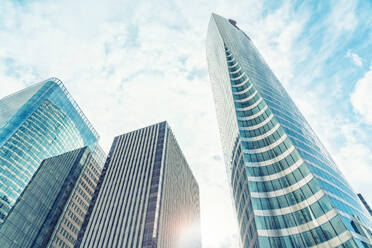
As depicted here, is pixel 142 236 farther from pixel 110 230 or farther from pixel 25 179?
pixel 25 179

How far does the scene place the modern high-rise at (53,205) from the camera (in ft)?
266

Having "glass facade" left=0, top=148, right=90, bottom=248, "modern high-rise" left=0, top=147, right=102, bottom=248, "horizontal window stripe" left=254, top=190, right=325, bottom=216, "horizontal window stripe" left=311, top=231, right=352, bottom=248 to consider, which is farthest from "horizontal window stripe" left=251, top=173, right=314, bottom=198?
"glass facade" left=0, top=148, right=90, bottom=248

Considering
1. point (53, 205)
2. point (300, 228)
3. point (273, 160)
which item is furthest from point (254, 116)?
point (53, 205)

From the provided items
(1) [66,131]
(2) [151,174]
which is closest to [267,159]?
(2) [151,174]

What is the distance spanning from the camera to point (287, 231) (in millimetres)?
46281

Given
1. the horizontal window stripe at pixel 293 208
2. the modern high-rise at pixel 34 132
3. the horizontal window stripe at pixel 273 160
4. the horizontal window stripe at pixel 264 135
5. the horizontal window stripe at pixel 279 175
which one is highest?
the modern high-rise at pixel 34 132

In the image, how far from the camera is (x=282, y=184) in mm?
53812

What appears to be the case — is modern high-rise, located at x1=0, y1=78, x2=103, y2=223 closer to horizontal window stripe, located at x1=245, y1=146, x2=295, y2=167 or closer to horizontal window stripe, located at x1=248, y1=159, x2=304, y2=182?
horizontal window stripe, located at x1=245, y1=146, x2=295, y2=167

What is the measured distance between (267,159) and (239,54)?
62032 millimetres

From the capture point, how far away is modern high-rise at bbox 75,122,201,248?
230ft

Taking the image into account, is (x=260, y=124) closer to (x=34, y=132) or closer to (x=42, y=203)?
(x=42, y=203)

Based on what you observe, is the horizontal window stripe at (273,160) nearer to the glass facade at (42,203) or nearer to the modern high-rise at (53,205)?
the modern high-rise at (53,205)

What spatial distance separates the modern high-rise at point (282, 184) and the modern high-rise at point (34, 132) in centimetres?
8757

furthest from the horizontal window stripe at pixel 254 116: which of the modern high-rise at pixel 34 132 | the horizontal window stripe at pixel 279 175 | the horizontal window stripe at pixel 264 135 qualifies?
the modern high-rise at pixel 34 132
